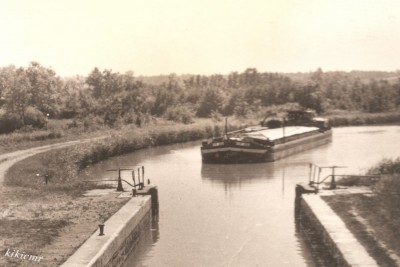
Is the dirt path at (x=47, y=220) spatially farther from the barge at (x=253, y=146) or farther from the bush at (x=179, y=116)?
the bush at (x=179, y=116)

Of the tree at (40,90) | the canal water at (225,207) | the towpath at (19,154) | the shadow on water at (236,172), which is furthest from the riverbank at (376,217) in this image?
the tree at (40,90)

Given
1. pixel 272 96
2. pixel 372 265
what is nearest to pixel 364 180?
pixel 372 265

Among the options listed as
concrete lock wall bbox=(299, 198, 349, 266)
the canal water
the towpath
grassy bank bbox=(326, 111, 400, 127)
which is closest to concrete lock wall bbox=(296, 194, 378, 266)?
concrete lock wall bbox=(299, 198, 349, 266)

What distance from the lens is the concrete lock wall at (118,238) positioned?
492 inches

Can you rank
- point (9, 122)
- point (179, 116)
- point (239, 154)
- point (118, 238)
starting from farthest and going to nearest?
point (179, 116), point (9, 122), point (239, 154), point (118, 238)

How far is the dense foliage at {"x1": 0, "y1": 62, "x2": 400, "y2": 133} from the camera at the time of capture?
142ft

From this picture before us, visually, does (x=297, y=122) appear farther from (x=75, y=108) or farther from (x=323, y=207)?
(x=323, y=207)

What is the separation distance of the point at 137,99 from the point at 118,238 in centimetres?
4461

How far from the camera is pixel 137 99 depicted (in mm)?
58438

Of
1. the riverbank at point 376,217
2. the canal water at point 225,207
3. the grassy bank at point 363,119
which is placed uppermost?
the grassy bank at point 363,119

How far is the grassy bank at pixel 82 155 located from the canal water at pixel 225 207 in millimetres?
910

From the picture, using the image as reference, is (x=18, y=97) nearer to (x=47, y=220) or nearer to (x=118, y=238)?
(x=47, y=220)

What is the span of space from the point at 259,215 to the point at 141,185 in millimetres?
4138

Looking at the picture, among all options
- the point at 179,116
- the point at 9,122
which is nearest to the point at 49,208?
the point at 9,122
